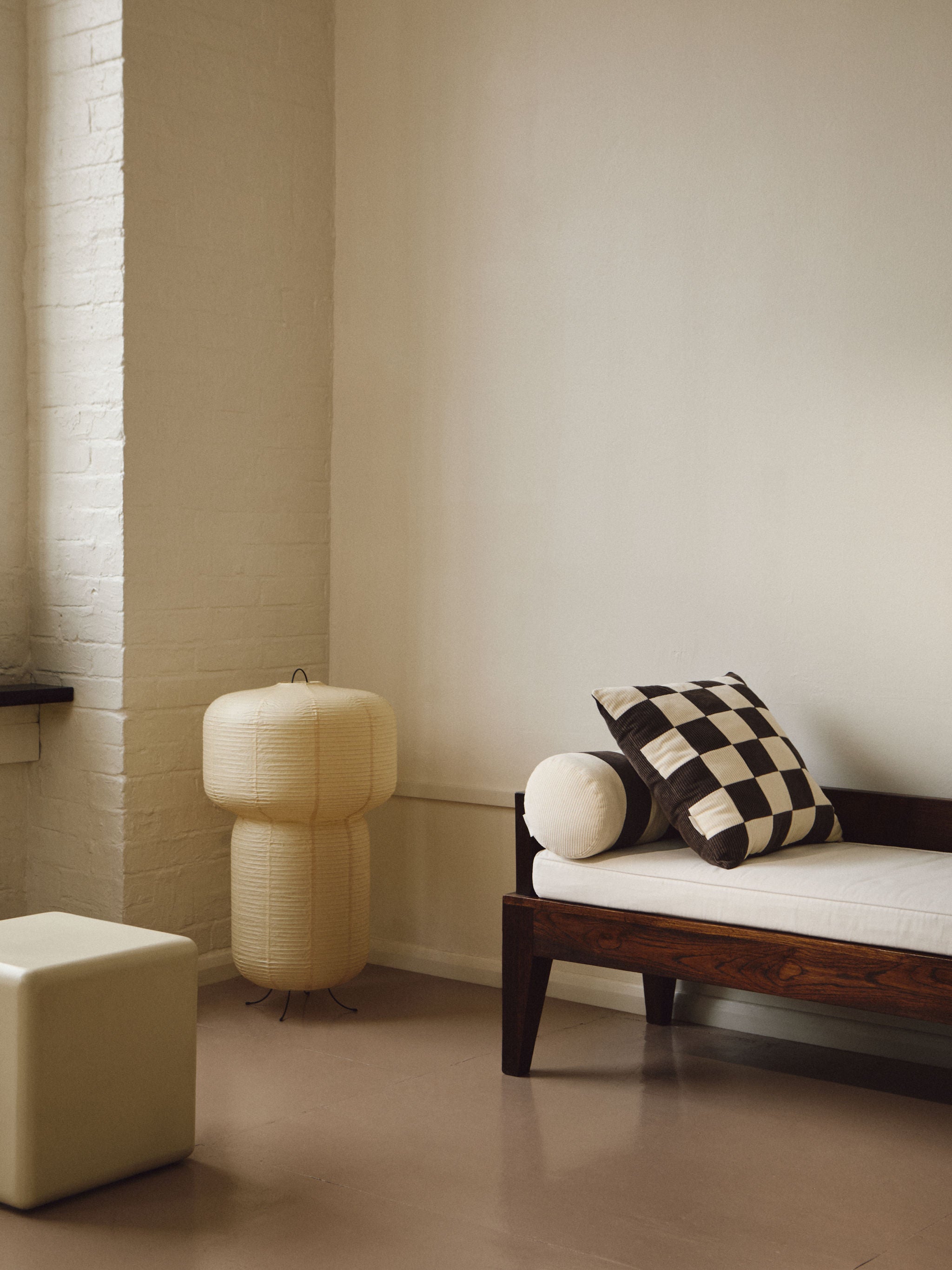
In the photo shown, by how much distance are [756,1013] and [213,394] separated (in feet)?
7.35

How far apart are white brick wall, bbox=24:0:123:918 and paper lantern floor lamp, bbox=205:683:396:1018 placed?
372 mm

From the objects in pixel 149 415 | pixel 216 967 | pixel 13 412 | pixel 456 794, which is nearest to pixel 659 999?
pixel 456 794

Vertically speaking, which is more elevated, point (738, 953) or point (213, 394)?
point (213, 394)

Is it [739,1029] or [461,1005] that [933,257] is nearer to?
[739,1029]

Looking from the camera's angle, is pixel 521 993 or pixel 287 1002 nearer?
pixel 521 993

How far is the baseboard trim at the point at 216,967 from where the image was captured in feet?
12.9

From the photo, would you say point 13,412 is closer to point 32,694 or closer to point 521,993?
point 32,694

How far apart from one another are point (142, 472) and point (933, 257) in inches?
82.1

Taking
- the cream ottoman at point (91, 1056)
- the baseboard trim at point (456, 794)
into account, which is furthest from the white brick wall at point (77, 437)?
the cream ottoman at point (91, 1056)

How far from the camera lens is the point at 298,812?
3.52 metres

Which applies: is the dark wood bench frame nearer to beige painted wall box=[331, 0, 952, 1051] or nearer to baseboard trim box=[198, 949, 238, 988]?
beige painted wall box=[331, 0, 952, 1051]

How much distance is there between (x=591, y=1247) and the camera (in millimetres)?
2293

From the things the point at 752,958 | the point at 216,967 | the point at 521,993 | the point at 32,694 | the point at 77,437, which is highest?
the point at 77,437

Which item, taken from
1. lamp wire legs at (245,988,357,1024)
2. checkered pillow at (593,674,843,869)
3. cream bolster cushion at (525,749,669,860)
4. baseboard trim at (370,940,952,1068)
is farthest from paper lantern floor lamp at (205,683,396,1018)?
checkered pillow at (593,674,843,869)
